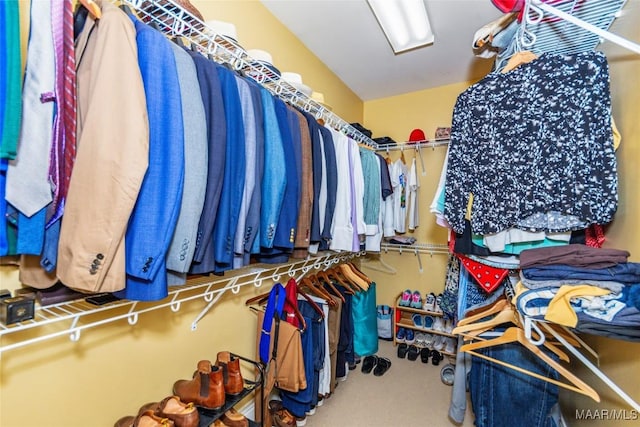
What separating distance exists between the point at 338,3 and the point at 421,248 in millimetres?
2192

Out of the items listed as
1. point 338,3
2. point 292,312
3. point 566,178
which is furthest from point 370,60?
point 292,312

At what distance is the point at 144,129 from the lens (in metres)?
0.73

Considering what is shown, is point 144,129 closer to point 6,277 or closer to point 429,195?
point 6,277

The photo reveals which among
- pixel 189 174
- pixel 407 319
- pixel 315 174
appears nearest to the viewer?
pixel 189 174

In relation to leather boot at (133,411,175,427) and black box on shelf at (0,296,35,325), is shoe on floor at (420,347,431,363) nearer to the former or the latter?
leather boot at (133,411,175,427)

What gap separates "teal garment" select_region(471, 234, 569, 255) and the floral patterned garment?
0.24ft

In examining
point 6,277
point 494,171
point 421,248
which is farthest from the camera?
point 421,248

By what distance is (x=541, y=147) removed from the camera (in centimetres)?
106

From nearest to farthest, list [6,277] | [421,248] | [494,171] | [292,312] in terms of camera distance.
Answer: [6,277] → [494,171] → [292,312] → [421,248]

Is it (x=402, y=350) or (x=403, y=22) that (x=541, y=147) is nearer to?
(x=403, y=22)

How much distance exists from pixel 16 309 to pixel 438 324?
2759 millimetres

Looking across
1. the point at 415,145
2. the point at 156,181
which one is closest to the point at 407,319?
the point at 415,145

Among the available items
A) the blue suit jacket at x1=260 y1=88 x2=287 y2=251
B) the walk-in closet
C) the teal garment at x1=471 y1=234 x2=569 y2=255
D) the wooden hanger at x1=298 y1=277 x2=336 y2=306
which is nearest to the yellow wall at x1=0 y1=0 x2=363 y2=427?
the walk-in closet

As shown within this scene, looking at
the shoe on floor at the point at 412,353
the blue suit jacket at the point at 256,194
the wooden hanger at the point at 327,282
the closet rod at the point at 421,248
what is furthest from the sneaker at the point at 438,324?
the blue suit jacket at the point at 256,194
